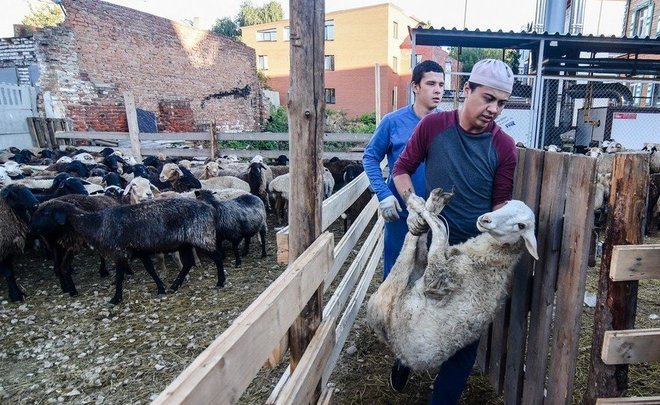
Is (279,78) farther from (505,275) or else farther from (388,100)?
(505,275)

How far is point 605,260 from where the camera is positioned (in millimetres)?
2021

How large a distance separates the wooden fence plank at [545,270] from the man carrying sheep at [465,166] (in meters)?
0.25

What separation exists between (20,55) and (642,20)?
27348 mm

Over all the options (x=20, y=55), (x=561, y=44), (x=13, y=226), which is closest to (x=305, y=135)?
(x=13, y=226)

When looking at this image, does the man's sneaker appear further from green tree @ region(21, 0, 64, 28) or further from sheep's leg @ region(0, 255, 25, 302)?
green tree @ region(21, 0, 64, 28)

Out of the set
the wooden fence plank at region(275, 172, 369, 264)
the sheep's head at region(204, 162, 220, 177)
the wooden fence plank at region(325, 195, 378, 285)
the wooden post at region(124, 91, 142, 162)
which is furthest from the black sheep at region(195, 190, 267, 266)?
the wooden post at region(124, 91, 142, 162)

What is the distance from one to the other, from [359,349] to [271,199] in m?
5.81

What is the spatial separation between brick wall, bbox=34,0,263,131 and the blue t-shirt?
14.1 meters

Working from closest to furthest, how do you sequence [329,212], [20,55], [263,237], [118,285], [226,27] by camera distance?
[329,212] → [118,285] → [263,237] → [20,55] → [226,27]

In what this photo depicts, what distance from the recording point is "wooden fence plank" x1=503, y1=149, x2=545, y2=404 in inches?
93.4

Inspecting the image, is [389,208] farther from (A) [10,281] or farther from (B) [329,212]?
(A) [10,281]

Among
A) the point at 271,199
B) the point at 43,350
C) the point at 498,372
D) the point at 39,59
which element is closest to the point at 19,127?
the point at 39,59

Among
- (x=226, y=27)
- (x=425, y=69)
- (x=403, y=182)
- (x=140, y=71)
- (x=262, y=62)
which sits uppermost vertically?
(x=226, y=27)

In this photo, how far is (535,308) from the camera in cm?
237
